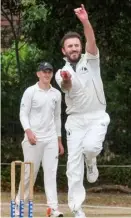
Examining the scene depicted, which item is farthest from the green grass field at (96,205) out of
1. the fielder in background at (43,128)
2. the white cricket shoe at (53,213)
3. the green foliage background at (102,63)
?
the green foliage background at (102,63)

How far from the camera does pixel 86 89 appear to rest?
777cm

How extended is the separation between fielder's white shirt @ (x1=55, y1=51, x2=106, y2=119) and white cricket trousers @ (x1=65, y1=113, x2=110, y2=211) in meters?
0.10

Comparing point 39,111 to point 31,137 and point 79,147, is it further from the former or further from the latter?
point 79,147

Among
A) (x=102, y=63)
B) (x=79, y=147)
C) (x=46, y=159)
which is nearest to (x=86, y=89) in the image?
(x=79, y=147)

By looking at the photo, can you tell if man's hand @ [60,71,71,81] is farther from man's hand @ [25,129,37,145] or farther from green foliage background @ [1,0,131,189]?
green foliage background @ [1,0,131,189]

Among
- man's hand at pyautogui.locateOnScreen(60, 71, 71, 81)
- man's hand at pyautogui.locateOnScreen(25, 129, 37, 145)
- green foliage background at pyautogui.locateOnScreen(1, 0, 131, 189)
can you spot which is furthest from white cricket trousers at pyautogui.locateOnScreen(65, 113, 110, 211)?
green foliage background at pyautogui.locateOnScreen(1, 0, 131, 189)

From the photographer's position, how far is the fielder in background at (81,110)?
305 inches

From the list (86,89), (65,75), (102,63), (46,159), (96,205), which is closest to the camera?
(65,75)

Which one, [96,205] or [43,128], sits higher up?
[43,128]

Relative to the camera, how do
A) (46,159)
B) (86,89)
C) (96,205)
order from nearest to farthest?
1. (86,89)
2. (46,159)
3. (96,205)

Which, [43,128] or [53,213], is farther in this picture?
[43,128]

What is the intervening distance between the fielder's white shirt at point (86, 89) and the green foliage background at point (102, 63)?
4560mm

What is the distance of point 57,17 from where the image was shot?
1305 cm

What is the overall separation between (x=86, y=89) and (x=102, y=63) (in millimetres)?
5579
